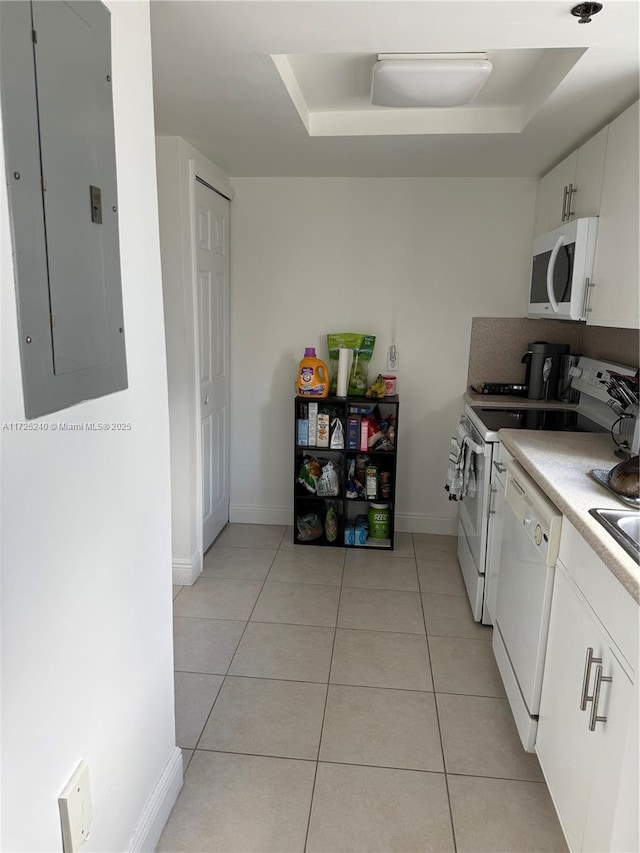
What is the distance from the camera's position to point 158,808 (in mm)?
1507

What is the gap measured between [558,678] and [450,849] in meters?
0.53

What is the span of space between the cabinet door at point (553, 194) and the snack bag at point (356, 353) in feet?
3.47

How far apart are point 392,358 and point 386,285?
42cm

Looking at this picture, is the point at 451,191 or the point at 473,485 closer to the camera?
the point at 473,485

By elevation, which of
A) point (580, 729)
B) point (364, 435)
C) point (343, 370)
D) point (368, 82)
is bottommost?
point (580, 729)

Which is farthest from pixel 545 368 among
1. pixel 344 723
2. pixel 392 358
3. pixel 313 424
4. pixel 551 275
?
pixel 344 723

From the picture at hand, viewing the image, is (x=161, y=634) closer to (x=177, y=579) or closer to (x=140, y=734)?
(x=140, y=734)

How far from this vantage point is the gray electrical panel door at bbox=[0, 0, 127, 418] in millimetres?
854

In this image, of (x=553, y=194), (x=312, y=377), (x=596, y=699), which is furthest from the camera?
(x=312, y=377)

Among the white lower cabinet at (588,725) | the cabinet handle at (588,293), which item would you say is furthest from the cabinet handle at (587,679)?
the cabinet handle at (588,293)

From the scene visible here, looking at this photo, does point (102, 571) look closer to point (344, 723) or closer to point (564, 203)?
point (344, 723)

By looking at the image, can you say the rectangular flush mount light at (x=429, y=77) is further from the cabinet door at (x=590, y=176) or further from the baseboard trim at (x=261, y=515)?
the baseboard trim at (x=261, y=515)

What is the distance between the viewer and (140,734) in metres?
1.41

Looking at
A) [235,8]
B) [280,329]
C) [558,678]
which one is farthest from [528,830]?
[280,329]
